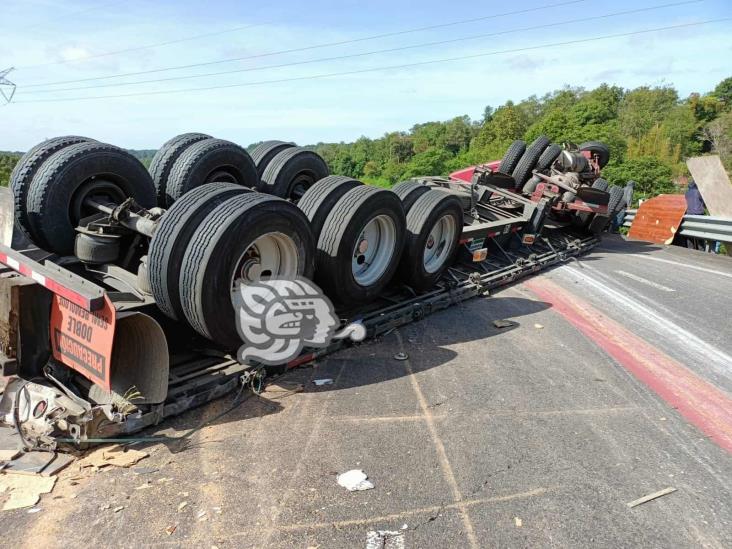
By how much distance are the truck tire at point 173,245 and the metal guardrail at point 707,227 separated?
35.1 feet

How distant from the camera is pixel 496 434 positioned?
11.2 feet

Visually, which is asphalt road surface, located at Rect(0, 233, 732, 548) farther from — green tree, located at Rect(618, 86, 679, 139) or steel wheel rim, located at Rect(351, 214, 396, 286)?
green tree, located at Rect(618, 86, 679, 139)

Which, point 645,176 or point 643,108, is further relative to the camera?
point 643,108

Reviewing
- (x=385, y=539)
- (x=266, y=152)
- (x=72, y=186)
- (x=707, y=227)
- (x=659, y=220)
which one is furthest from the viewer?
(x=659, y=220)

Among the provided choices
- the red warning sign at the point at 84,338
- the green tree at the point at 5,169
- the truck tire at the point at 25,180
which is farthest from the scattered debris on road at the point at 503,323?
the green tree at the point at 5,169

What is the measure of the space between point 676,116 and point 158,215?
156 feet

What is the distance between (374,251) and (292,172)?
192 cm

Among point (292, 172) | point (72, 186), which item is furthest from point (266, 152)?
point (72, 186)

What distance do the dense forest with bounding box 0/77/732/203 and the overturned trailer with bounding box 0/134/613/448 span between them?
777 inches

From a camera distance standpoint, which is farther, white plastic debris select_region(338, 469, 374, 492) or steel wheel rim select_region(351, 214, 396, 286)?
steel wheel rim select_region(351, 214, 396, 286)

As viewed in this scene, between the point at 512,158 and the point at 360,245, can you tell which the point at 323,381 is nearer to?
the point at 360,245

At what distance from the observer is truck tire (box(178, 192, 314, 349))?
11.2 feet

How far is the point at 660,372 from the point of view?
4547 millimetres

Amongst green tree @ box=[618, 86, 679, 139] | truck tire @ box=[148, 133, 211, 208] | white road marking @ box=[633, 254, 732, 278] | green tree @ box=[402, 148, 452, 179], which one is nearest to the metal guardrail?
white road marking @ box=[633, 254, 732, 278]
